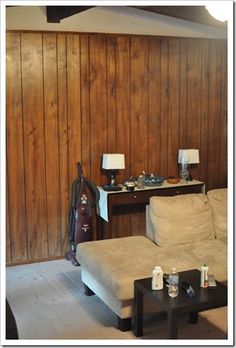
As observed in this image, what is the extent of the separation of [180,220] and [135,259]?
67 centimetres

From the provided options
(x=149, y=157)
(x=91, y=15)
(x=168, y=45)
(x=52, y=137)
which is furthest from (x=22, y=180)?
(x=168, y=45)

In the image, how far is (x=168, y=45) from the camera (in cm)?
481

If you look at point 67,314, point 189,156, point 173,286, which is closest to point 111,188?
point 189,156

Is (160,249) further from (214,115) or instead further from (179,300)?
(214,115)

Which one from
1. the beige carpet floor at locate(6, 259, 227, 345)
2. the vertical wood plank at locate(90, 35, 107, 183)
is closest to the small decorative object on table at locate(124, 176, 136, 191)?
the vertical wood plank at locate(90, 35, 107, 183)

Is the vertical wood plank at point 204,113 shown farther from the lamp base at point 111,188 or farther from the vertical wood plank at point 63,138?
the vertical wood plank at point 63,138

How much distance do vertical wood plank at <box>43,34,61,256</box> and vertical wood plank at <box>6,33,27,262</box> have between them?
23 cm

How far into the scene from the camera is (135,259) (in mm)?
3518

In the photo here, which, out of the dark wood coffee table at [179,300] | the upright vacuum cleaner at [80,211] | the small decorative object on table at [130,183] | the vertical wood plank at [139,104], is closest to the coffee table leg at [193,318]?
the dark wood coffee table at [179,300]

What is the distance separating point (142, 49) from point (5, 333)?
315 cm

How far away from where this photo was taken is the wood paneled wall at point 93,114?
4.35m

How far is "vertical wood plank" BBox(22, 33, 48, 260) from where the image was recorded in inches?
169

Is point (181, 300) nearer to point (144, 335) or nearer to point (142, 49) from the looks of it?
point (144, 335)

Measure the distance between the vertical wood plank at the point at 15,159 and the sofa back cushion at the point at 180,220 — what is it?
47.1 inches
